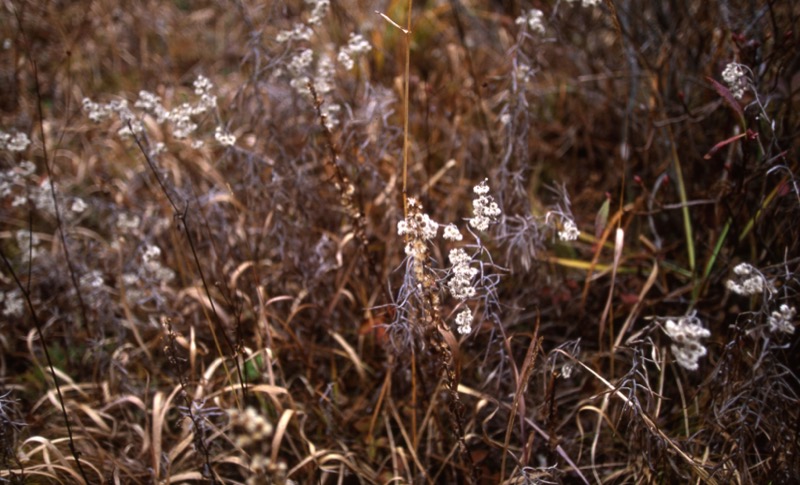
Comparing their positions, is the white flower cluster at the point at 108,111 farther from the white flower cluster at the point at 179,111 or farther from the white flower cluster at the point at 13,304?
the white flower cluster at the point at 13,304

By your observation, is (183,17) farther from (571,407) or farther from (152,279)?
(571,407)

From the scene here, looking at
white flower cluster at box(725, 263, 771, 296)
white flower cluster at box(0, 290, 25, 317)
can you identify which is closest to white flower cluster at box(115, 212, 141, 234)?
white flower cluster at box(0, 290, 25, 317)

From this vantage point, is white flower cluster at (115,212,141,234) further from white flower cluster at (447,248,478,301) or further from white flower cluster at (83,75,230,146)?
white flower cluster at (447,248,478,301)

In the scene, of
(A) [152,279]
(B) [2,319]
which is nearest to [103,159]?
(B) [2,319]


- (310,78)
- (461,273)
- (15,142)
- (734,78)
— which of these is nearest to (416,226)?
(461,273)

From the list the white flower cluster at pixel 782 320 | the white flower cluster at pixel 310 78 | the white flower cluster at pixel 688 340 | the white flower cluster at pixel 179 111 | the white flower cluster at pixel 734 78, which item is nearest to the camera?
the white flower cluster at pixel 688 340

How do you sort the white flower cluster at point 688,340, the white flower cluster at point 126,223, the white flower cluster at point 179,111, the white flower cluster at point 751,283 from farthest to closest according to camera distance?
the white flower cluster at point 126,223 < the white flower cluster at point 179,111 < the white flower cluster at point 751,283 < the white flower cluster at point 688,340

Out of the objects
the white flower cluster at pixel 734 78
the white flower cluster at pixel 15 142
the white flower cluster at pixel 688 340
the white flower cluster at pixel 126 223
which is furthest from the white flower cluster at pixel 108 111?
the white flower cluster at pixel 734 78
